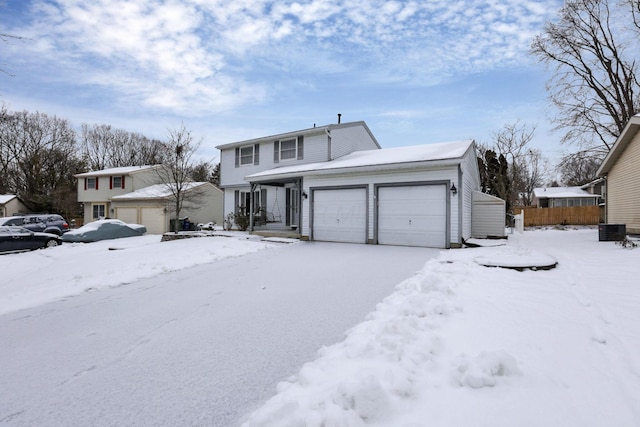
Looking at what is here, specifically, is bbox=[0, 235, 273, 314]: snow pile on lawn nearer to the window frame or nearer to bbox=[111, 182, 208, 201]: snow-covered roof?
bbox=[111, 182, 208, 201]: snow-covered roof

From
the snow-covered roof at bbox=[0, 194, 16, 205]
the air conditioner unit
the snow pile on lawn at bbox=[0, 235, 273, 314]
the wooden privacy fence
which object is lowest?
the snow pile on lawn at bbox=[0, 235, 273, 314]

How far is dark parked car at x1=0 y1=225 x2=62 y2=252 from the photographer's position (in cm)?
1333

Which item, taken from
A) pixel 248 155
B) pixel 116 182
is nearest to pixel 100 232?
pixel 248 155

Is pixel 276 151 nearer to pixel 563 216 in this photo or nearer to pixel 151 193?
pixel 151 193

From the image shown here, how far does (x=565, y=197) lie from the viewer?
30.4 m

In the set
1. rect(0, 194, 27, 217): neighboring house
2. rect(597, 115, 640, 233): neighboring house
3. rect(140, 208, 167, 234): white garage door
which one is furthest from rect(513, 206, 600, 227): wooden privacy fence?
rect(0, 194, 27, 217): neighboring house

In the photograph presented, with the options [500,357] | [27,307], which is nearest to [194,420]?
[500,357]

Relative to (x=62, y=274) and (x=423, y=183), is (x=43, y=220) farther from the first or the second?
(x=423, y=183)

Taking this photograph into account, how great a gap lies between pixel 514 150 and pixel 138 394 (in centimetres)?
3235

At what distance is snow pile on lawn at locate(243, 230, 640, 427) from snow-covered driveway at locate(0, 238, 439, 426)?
0.39m

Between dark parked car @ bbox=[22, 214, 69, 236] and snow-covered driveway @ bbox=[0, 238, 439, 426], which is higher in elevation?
dark parked car @ bbox=[22, 214, 69, 236]

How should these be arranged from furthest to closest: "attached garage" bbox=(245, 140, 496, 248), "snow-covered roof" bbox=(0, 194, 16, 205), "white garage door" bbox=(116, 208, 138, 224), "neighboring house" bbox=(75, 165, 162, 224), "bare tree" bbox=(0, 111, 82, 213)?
1. "bare tree" bbox=(0, 111, 82, 213)
2. "snow-covered roof" bbox=(0, 194, 16, 205)
3. "neighboring house" bbox=(75, 165, 162, 224)
4. "white garage door" bbox=(116, 208, 138, 224)
5. "attached garage" bbox=(245, 140, 496, 248)

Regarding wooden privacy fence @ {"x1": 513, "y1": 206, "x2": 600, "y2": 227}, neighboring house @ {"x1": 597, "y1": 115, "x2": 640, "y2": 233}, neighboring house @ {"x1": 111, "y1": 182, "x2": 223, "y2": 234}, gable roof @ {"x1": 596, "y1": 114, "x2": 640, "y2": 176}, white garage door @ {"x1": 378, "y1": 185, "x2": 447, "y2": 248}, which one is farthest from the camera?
wooden privacy fence @ {"x1": 513, "y1": 206, "x2": 600, "y2": 227}

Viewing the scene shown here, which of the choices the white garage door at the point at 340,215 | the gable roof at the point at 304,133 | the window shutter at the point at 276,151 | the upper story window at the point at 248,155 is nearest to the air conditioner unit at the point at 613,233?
the white garage door at the point at 340,215
